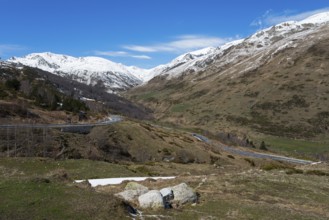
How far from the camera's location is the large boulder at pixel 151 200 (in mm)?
28328

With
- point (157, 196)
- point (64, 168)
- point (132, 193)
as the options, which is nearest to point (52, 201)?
point (132, 193)

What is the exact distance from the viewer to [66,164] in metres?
48.0

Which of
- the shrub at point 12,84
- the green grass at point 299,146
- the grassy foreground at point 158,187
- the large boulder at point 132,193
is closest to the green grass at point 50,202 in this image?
the grassy foreground at point 158,187

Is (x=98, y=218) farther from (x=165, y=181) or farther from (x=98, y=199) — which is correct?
(x=165, y=181)

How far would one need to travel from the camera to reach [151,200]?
2861 centimetres

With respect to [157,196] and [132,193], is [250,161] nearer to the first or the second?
[132,193]

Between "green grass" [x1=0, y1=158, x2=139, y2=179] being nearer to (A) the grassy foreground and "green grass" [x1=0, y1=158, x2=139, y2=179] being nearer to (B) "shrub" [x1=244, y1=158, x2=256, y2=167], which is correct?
(A) the grassy foreground

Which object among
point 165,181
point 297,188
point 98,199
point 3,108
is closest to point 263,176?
point 297,188

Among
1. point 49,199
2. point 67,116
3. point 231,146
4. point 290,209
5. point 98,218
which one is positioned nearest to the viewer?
point 98,218

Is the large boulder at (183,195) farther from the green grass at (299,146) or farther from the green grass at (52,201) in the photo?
the green grass at (299,146)

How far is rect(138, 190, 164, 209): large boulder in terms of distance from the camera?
28.3 meters

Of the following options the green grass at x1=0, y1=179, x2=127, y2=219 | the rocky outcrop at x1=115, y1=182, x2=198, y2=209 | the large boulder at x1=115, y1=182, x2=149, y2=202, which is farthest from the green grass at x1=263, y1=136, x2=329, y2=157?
the green grass at x1=0, y1=179, x2=127, y2=219

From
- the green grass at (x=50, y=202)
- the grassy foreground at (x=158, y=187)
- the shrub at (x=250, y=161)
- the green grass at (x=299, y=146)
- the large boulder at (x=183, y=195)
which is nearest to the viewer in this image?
the green grass at (x=50, y=202)

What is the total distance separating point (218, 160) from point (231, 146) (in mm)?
47175
